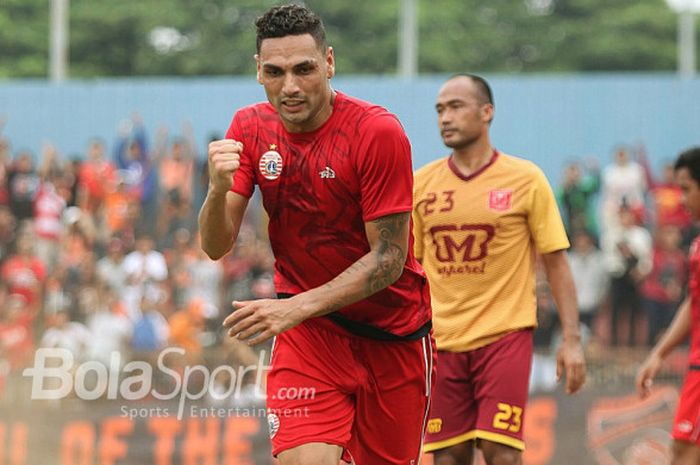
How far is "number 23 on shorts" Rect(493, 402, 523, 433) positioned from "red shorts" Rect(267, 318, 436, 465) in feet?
4.30

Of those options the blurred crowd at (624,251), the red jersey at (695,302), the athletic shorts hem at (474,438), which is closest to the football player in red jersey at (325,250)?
the athletic shorts hem at (474,438)

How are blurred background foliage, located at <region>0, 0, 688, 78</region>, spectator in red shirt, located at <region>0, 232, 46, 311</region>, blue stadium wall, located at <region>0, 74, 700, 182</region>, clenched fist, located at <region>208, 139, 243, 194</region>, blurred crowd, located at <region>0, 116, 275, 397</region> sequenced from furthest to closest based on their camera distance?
blurred background foliage, located at <region>0, 0, 688, 78</region> < blue stadium wall, located at <region>0, 74, 700, 182</region> < spectator in red shirt, located at <region>0, 232, 46, 311</region> < blurred crowd, located at <region>0, 116, 275, 397</region> < clenched fist, located at <region>208, 139, 243, 194</region>

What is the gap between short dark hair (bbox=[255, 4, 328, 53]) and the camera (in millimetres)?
5539

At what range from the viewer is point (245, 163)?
5.86m

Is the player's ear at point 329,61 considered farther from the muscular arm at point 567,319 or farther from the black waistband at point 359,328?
the muscular arm at point 567,319

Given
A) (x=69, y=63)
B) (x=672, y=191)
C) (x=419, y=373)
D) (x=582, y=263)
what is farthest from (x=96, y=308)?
(x=69, y=63)

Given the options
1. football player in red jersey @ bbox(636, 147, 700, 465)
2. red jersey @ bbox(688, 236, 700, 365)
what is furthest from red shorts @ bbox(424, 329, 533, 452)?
red jersey @ bbox(688, 236, 700, 365)

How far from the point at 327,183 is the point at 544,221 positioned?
243cm

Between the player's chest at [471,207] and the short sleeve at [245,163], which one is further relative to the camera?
the player's chest at [471,207]

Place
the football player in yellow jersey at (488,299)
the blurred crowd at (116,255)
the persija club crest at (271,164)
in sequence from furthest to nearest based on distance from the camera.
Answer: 1. the blurred crowd at (116,255)
2. the football player in yellow jersey at (488,299)
3. the persija club crest at (271,164)

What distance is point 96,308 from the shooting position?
16.6 meters

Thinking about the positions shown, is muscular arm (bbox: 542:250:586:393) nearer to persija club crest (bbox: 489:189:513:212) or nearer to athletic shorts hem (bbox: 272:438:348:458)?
persija club crest (bbox: 489:189:513:212)

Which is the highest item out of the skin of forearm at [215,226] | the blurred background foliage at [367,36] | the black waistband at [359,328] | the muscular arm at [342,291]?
the blurred background foliage at [367,36]

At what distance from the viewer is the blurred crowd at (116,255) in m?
16.3
